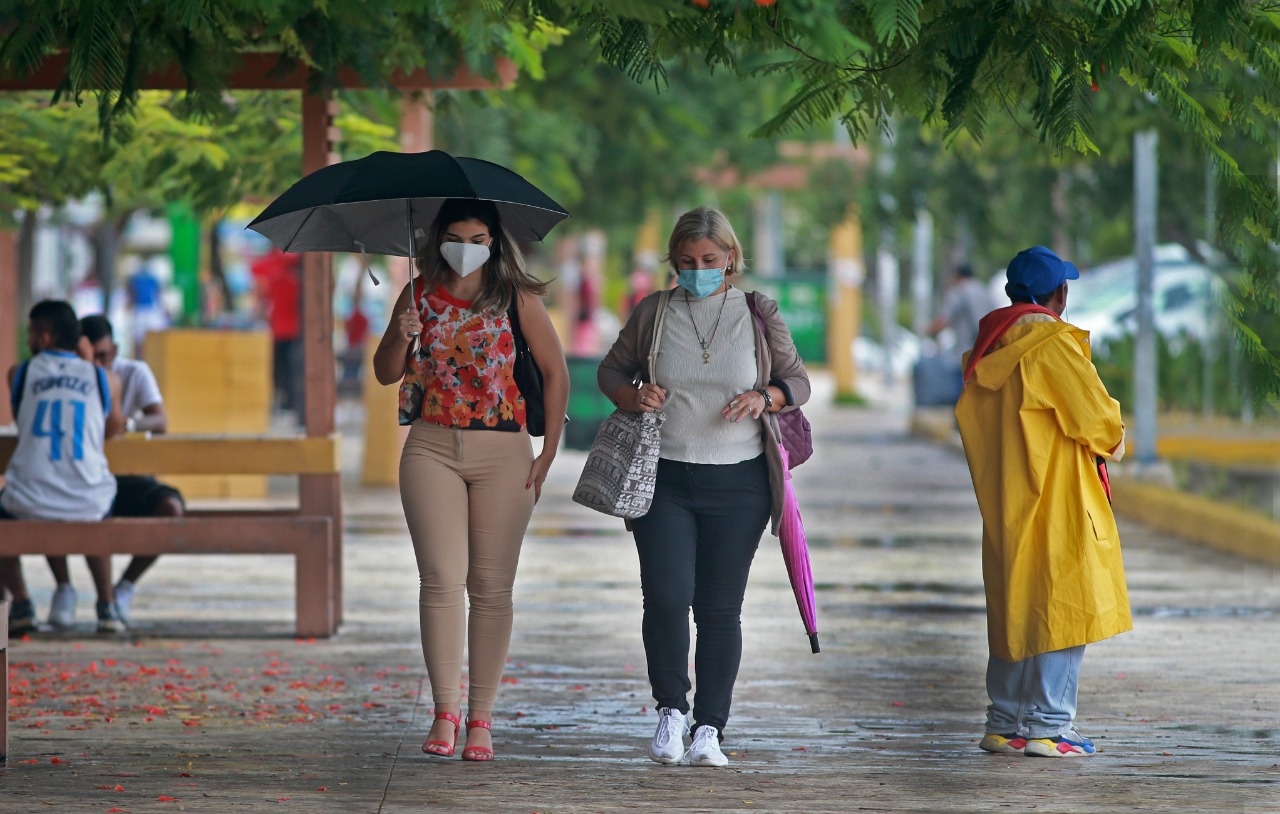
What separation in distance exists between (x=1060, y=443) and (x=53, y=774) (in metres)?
3.39

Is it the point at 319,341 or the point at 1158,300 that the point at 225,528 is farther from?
the point at 1158,300

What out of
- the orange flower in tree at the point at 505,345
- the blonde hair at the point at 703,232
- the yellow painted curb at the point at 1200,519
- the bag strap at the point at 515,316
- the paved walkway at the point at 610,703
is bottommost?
the paved walkway at the point at 610,703

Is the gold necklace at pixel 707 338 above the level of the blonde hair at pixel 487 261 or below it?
below

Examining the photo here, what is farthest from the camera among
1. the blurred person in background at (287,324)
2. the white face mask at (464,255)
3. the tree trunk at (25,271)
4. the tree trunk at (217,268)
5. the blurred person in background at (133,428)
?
the tree trunk at (217,268)

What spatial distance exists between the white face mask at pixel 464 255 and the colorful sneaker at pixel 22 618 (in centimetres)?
393

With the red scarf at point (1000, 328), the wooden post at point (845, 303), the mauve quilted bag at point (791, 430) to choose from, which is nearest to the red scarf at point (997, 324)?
the red scarf at point (1000, 328)

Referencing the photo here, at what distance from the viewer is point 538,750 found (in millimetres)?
6543

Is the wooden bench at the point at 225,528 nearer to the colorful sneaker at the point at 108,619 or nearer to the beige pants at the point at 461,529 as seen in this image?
the colorful sneaker at the point at 108,619

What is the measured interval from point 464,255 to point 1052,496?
2.06 meters

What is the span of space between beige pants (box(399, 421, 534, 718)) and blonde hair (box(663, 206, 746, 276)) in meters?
0.81

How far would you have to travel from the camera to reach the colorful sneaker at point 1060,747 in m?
6.39

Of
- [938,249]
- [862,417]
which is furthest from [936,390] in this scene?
[938,249]

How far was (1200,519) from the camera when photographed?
1311 cm

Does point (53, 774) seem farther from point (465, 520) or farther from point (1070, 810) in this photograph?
point (1070, 810)
